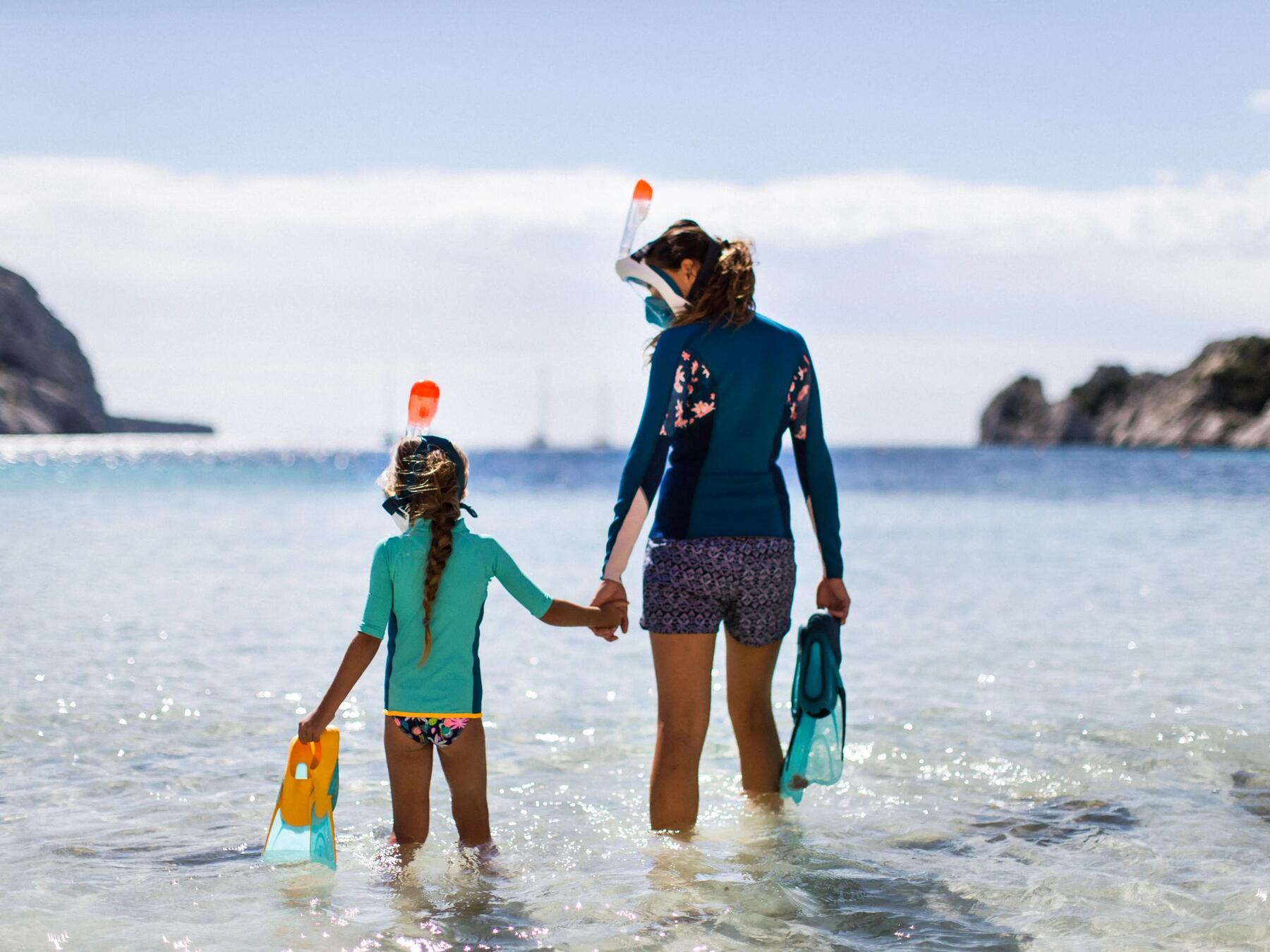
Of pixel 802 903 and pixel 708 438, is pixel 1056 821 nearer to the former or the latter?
pixel 802 903

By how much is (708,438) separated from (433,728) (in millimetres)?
1358

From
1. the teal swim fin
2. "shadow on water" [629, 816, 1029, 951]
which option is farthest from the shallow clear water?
the teal swim fin

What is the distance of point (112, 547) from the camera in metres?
19.1

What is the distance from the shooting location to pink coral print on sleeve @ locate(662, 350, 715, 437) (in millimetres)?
4352

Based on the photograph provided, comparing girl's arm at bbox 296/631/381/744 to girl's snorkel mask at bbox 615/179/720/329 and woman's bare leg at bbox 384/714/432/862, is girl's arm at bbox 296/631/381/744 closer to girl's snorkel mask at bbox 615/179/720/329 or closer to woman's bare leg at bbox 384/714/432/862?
woman's bare leg at bbox 384/714/432/862

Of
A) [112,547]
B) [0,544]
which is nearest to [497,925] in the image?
[112,547]

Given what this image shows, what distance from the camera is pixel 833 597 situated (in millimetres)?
4609

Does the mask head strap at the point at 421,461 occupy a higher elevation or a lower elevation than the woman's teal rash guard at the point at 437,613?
higher

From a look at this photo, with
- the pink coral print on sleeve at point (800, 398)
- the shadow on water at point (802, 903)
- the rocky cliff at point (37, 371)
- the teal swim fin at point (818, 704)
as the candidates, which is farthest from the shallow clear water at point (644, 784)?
the rocky cliff at point (37, 371)

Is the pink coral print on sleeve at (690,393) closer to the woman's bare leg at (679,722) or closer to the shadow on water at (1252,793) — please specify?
the woman's bare leg at (679,722)

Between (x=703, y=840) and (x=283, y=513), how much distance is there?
27.4 meters

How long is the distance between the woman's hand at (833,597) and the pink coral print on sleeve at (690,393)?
794 millimetres

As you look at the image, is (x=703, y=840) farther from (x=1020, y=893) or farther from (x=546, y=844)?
(x=1020, y=893)

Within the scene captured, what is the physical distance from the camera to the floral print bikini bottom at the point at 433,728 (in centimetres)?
397
